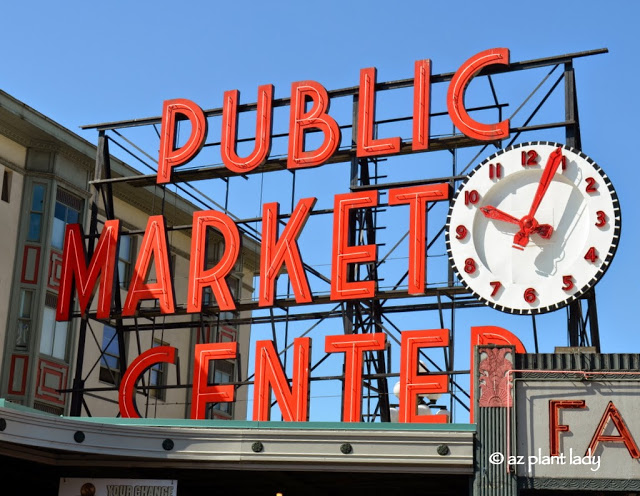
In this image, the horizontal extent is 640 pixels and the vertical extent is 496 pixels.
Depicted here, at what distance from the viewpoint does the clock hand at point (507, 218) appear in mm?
31781

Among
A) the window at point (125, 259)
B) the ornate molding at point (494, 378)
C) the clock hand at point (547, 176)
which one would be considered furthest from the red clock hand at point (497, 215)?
the window at point (125, 259)

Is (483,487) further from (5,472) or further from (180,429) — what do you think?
(5,472)

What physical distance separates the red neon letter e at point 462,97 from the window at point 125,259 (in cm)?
1583

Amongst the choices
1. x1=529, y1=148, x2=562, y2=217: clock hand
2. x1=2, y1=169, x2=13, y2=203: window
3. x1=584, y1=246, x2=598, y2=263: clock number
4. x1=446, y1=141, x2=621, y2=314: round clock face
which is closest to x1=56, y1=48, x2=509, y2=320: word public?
x1=446, y1=141, x2=621, y2=314: round clock face

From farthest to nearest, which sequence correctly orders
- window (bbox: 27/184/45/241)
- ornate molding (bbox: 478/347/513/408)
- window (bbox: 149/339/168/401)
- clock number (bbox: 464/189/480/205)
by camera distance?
window (bbox: 149/339/168/401), window (bbox: 27/184/45/241), clock number (bbox: 464/189/480/205), ornate molding (bbox: 478/347/513/408)

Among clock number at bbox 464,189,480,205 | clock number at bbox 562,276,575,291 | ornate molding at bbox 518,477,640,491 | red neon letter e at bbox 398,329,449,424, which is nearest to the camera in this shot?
ornate molding at bbox 518,477,640,491

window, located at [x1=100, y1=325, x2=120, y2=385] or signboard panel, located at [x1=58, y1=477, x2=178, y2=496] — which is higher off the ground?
window, located at [x1=100, y1=325, x2=120, y2=385]

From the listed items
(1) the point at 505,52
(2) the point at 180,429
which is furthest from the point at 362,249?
(2) the point at 180,429

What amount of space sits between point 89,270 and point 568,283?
579 inches

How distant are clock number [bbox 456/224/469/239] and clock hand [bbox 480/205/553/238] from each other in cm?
66

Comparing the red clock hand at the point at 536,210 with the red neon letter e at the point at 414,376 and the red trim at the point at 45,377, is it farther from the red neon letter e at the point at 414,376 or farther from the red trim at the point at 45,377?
the red trim at the point at 45,377

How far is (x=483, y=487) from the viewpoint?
A: 21.5m

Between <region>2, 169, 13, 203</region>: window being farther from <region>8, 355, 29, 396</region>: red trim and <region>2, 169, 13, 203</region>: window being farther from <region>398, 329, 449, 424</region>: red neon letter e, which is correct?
<region>398, 329, 449, 424</region>: red neon letter e

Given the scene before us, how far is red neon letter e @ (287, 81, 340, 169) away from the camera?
3566 cm
